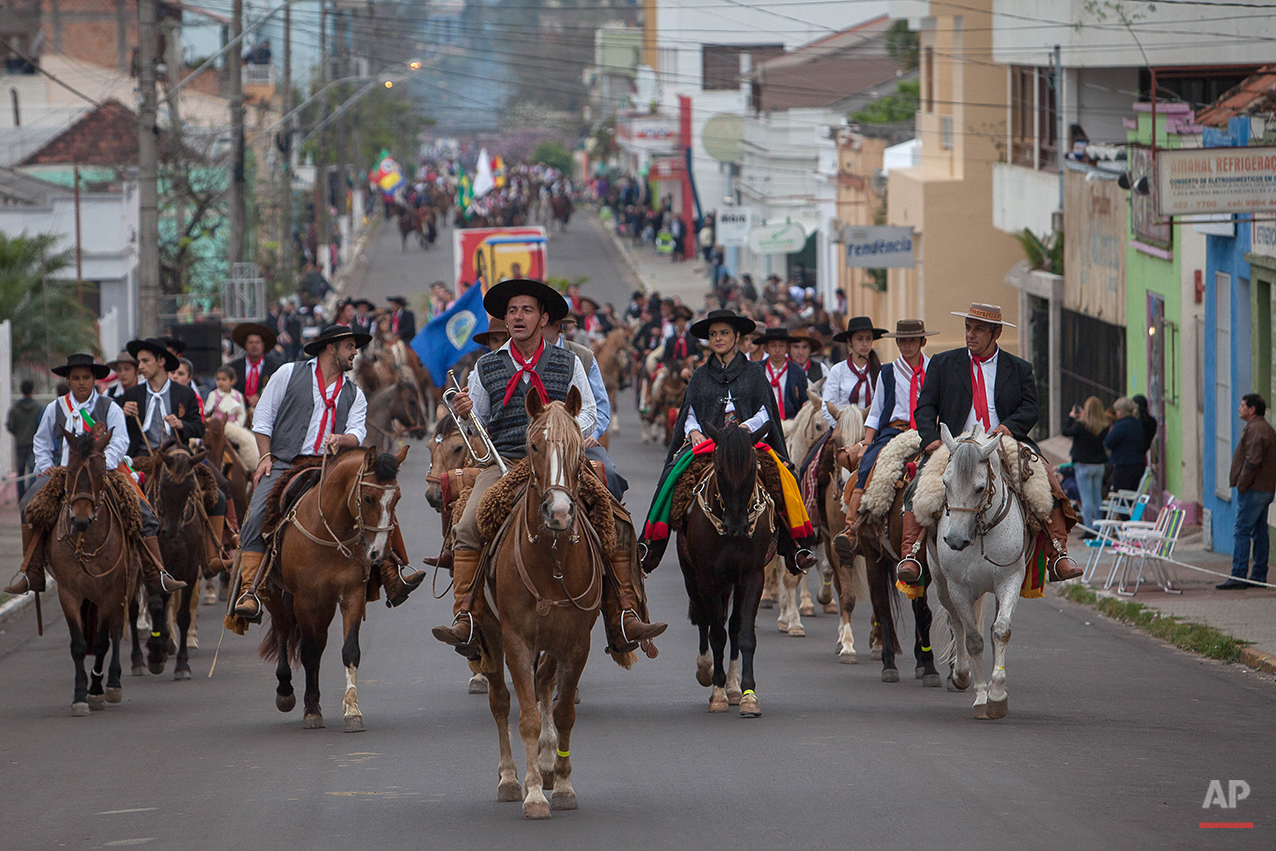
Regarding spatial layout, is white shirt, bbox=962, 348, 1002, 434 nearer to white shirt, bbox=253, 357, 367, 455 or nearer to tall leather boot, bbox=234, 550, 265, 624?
white shirt, bbox=253, 357, 367, 455

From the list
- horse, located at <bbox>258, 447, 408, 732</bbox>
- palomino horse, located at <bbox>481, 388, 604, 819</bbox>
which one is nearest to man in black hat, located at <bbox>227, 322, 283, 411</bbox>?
horse, located at <bbox>258, 447, 408, 732</bbox>

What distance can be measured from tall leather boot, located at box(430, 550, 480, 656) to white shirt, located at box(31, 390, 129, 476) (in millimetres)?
4588

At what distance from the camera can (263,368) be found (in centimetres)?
2044

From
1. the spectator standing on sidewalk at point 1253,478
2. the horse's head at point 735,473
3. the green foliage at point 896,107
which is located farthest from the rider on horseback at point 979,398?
the green foliage at point 896,107

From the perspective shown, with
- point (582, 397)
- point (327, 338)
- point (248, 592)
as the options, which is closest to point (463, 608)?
point (582, 397)

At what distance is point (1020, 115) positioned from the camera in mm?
32656

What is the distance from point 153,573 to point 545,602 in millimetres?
5684

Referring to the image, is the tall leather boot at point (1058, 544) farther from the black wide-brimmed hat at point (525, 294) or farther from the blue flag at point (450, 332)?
the blue flag at point (450, 332)

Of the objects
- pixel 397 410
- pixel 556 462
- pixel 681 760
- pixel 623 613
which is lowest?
pixel 681 760

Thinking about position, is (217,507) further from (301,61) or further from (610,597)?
(301,61)

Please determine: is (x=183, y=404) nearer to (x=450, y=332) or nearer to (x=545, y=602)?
(x=545, y=602)

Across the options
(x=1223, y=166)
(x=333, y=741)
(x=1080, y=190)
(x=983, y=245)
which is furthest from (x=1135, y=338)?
(x=333, y=741)

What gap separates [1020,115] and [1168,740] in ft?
79.2

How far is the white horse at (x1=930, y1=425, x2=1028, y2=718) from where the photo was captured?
10.7m
